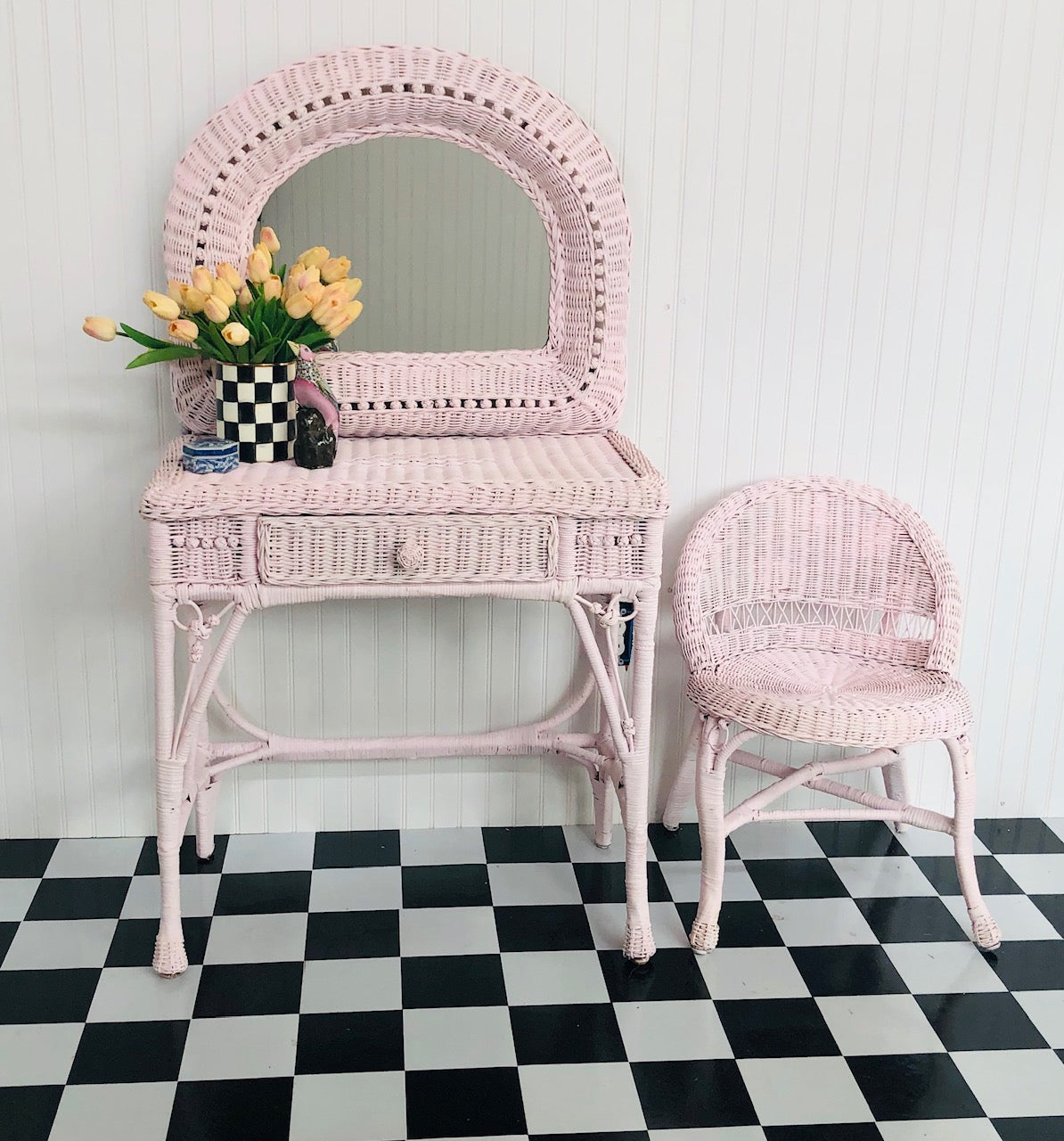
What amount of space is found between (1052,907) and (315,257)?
6.08 ft

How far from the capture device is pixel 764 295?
256 centimetres

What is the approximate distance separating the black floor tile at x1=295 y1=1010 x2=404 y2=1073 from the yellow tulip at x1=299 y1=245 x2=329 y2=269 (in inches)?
50.0

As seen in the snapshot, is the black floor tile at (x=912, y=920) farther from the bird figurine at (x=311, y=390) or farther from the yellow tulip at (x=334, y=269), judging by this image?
the yellow tulip at (x=334, y=269)

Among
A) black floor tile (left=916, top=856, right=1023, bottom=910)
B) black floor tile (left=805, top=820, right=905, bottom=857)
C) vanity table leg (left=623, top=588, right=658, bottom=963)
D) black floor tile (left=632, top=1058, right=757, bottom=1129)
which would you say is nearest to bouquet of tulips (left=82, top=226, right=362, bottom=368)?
vanity table leg (left=623, top=588, right=658, bottom=963)

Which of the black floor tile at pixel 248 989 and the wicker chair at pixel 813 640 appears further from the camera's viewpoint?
the wicker chair at pixel 813 640

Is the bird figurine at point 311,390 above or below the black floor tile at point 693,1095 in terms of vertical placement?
above

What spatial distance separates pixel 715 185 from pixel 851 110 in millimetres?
289

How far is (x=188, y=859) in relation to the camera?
263cm

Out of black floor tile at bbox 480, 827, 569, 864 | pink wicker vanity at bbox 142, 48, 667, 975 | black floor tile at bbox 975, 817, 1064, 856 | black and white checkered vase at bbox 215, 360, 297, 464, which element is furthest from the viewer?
black floor tile at bbox 975, 817, 1064, 856

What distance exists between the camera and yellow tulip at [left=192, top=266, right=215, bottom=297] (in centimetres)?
212

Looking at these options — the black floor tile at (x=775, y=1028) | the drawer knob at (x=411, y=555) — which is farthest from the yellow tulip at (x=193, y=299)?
the black floor tile at (x=775, y=1028)

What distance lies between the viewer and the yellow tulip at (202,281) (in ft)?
6.95

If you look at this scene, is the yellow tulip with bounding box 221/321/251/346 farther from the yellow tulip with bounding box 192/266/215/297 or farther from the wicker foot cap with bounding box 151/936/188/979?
the wicker foot cap with bounding box 151/936/188/979

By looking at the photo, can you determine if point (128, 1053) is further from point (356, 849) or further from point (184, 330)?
point (184, 330)
